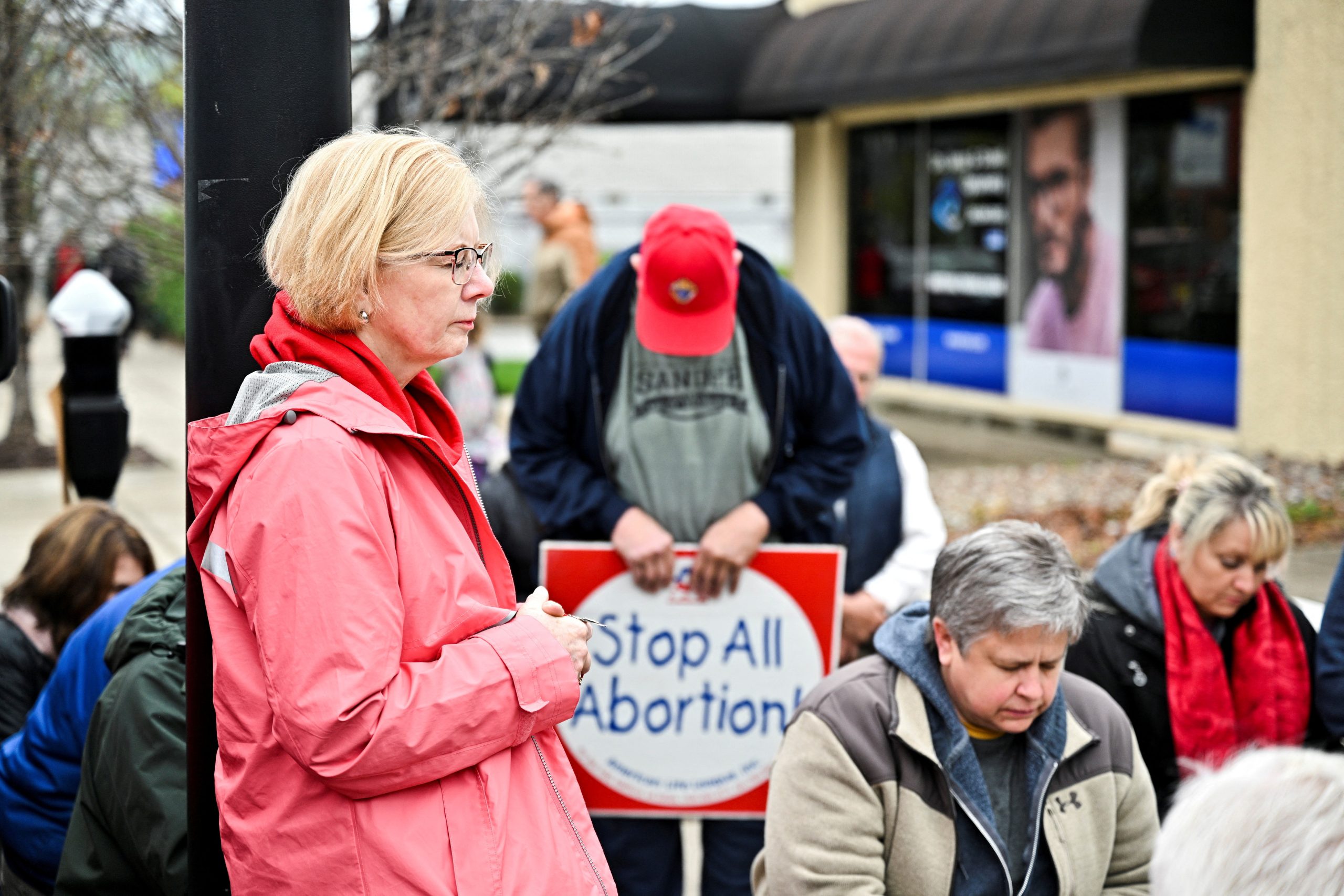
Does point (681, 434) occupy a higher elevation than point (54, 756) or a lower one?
higher

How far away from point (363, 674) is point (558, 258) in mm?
7909

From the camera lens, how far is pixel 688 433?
4.00 meters

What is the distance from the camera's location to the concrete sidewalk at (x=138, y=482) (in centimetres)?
987

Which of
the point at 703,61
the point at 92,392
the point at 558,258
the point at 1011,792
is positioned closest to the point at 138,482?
the point at 558,258

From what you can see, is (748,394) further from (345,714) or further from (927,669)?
(345,714)

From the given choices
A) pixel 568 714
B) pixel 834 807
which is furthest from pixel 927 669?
pixel 568 714

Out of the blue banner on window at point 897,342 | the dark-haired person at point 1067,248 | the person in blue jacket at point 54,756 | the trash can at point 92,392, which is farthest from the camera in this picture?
the blue banner on window at point 897,342

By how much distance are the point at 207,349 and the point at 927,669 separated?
4.96ft

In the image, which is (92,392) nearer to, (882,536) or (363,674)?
(882,536)

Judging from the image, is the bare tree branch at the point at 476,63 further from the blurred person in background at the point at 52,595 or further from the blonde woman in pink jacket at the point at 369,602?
the blonde woman in pink jacket at the point at 369,602

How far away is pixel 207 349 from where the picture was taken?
2.36 metres

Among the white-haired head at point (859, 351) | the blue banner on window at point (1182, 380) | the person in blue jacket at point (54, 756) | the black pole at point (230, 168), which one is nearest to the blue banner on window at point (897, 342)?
the blue banner on window at point (1182, 380)

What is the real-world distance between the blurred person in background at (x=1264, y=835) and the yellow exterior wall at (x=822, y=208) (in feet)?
54.2

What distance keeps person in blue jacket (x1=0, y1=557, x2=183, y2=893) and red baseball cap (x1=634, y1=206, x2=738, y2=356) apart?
4.24 feet
